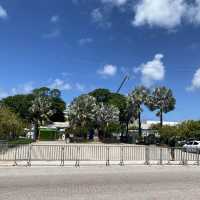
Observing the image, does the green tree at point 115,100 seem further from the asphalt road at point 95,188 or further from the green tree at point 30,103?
the asphalt road at point 95,188

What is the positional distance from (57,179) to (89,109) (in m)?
65.7

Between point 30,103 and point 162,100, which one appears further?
point 30,103

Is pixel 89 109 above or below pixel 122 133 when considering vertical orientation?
above

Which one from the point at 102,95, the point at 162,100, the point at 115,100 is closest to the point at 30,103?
the point at 102,95

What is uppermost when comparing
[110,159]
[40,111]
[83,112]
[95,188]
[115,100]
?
[115,100]

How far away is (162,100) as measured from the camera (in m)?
73.9

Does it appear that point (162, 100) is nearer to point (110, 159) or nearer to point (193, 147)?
point (193, 147)

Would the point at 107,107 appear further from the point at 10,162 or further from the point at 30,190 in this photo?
the point at 30,190

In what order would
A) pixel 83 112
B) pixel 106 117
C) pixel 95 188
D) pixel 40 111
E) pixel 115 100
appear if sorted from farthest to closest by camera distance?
pixel 40 111 → pixel 115 100 → pixel 106 117 → pixel 83 112 → pixel 95 188

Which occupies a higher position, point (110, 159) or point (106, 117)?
point (106, 117)

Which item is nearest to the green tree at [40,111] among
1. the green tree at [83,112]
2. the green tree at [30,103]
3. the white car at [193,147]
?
the green tree at [30,103]

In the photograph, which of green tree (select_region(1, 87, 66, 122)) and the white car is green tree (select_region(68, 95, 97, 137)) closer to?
green tree (select_region(1, 87, 66, 122))

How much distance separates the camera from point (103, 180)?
14039 mm

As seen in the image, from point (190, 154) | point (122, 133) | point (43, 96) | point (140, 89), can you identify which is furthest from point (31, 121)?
point (190, 154)
